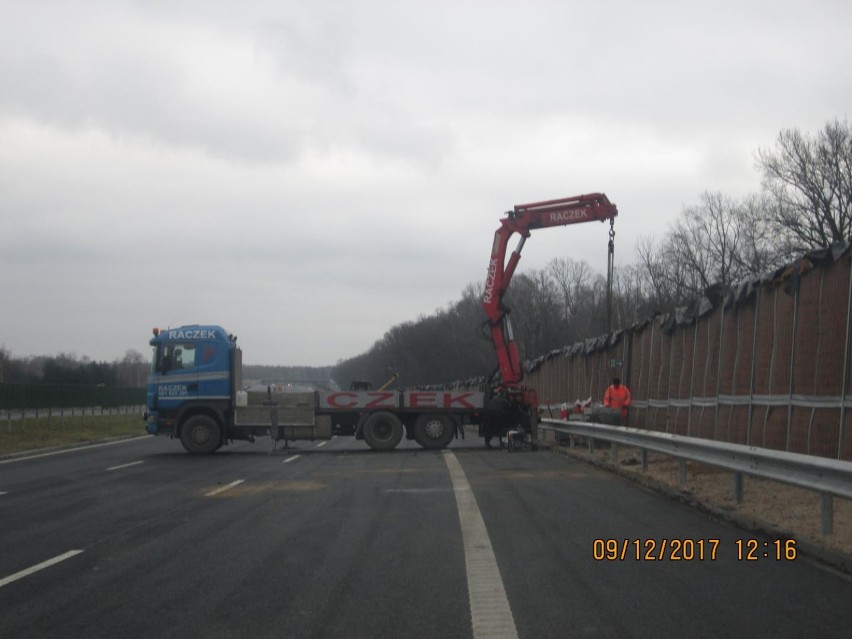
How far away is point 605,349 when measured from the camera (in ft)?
90.4

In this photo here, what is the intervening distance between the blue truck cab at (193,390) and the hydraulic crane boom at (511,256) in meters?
7.24

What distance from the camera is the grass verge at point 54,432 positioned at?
100 ft

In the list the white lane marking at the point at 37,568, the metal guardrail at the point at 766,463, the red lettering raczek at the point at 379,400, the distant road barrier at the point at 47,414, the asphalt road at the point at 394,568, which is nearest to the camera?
the asphalt road at the point at 394,568

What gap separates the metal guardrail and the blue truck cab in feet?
41.6

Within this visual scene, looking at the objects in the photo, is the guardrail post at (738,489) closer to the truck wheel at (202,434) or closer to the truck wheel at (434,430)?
the truck wheel at (434,430)

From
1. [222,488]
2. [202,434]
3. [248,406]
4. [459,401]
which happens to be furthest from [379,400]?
[222,488]

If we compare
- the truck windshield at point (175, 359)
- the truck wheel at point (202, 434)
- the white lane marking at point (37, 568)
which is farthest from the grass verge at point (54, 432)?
the white lane marking at point (37, 568)

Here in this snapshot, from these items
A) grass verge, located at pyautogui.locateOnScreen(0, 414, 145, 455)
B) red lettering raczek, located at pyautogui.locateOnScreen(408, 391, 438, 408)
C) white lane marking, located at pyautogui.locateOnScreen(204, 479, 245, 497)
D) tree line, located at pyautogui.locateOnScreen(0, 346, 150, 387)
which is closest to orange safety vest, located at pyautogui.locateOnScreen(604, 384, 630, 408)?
red lettering raczek, located at pyautogui.locateOnScreen(408, 391, 438, 408)

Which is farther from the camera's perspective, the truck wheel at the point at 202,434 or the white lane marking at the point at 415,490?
the truck wheel at the point at 202,434

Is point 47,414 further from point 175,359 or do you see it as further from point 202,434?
point 202,434

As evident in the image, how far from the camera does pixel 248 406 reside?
977 inches
